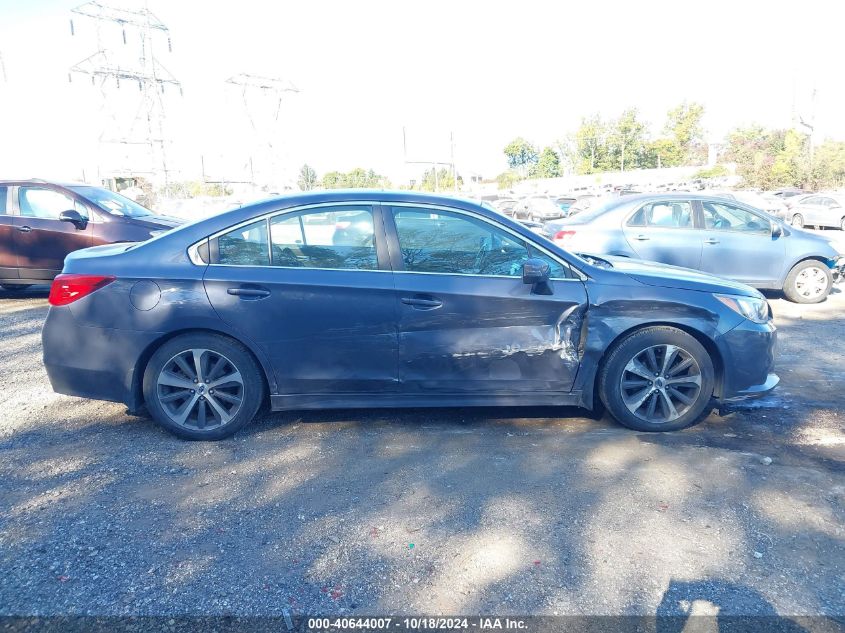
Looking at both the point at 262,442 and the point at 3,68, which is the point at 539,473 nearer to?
the point at 262,442

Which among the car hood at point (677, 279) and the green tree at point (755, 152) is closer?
the car hood at point (677, 279)

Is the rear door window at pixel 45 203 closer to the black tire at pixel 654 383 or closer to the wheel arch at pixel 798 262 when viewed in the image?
the black tire at pixel 654 383

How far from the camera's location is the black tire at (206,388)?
13.4ft

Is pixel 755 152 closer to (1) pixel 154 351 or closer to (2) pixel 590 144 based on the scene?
(2) pixel 590 144

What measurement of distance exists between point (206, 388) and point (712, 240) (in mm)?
7081

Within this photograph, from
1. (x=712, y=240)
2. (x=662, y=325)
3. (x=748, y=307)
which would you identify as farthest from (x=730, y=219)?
(x=662, y=325)

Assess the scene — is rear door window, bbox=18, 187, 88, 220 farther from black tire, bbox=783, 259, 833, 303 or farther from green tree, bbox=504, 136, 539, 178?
green tree, bbox=504, 136, 539, 178

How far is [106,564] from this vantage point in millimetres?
2818

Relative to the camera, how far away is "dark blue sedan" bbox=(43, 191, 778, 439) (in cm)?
405

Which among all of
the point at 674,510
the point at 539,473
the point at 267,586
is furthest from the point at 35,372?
the point at 674,510

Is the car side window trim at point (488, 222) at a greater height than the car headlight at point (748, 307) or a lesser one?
greater

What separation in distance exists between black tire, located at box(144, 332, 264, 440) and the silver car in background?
5.61 m

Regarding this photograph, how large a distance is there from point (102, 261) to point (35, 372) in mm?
2308

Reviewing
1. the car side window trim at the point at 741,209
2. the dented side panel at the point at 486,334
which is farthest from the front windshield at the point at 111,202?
the car side window trim at the point at 741,209
